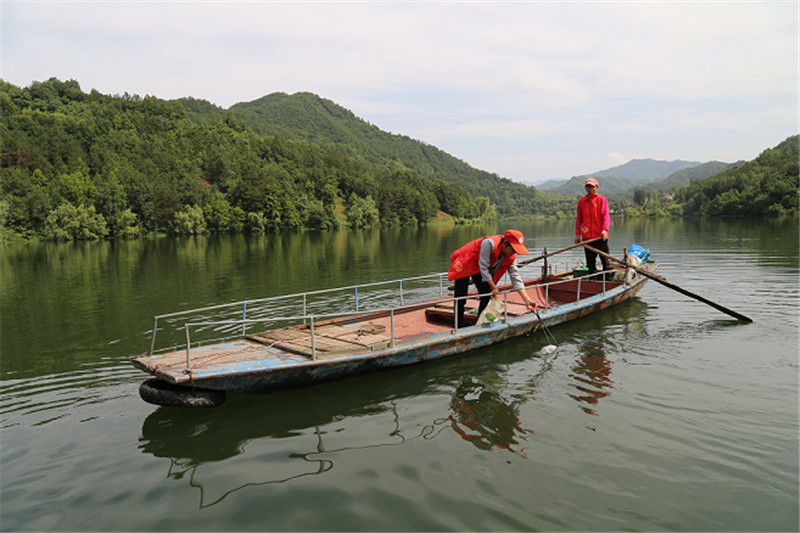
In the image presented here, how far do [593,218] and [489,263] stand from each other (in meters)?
6.70

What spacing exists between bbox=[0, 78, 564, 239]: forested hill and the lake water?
76.8 metres

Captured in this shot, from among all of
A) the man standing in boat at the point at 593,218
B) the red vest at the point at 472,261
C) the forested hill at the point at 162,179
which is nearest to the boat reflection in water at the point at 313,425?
the red vest at the point at 472,261

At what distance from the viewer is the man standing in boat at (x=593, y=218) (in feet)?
50.8

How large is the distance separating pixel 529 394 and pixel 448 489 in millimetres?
3800

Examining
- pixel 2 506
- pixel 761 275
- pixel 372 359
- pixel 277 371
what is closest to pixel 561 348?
pixel 372 359

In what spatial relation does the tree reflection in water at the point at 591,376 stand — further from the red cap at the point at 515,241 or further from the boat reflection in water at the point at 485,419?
the red cap at the point at 515,241

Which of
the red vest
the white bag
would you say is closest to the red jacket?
the red vest

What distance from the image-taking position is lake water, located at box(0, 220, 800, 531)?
5.63 m

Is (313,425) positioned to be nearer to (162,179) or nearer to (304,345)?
(304,345)

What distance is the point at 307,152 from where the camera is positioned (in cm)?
14988

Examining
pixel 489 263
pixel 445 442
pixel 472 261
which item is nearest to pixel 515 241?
pixel 489 263

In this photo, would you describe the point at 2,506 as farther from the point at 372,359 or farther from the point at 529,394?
the point at 529,394

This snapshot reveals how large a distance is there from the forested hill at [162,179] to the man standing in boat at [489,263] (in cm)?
7804

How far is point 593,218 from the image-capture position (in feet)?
52.0
